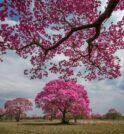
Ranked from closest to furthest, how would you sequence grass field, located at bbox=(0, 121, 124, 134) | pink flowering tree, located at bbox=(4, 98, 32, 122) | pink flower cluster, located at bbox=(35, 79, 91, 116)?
grass field, located at bbox=(0, 121, 124, 134) → pink flower cluster, located at bbox=(35, 79, 91, 116) → pink flowering tree, located at bbox=(4, 98, 32, 122)

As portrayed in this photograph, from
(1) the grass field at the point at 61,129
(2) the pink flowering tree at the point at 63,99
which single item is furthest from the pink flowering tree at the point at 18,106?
(1) the grass field at the point at 61,129

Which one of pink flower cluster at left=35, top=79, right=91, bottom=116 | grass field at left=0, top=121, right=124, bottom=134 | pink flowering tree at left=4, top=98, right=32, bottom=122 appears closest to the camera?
grass field at left=0, top=121, right=124, bottom=134

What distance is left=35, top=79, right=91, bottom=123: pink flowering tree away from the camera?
61803 millimetres

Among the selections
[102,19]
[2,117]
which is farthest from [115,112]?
[102,19]

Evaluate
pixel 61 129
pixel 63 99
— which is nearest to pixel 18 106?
pixel 63 99

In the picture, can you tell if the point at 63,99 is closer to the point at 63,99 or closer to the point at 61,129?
the point at 63,99

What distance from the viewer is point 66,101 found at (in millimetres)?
62062

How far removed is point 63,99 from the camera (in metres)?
61.8

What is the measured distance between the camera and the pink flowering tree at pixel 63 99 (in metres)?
61.8

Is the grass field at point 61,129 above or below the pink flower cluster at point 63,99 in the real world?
below

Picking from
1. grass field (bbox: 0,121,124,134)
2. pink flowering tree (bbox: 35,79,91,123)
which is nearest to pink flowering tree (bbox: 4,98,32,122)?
pink flowering tree (bbox: 35,79,91,123)

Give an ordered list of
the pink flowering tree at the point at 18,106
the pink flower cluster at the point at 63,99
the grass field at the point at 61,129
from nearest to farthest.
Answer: the grass field at the point at 61,129 → the pink flower cluster at the point at 63,99 → the pink flowering tree at the point at 18,106

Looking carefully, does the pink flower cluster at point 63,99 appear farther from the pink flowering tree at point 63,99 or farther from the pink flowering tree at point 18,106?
the pink flowering tree at point 18,106

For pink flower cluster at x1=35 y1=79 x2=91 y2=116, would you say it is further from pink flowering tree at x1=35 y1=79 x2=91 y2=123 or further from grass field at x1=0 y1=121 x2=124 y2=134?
grass field at x1=0 y1=121 x2=124 y2=134
